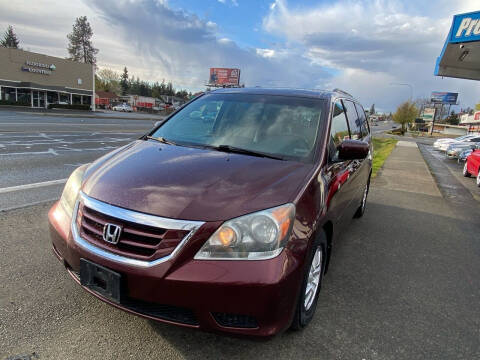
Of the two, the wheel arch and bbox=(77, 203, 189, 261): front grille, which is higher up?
bbox=(77, 203, 189, 261): front grille

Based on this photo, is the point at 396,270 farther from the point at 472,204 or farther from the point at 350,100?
the point at 472,204

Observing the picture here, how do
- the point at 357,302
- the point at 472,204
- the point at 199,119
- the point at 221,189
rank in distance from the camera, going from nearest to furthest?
the point at 221,189 → the point at 357,302 → the point at 199,119 → the point at 472,204

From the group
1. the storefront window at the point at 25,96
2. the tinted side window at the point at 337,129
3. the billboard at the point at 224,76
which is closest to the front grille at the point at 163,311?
the tinted side window at the point at 337,129

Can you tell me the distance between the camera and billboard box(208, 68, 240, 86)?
298 ft

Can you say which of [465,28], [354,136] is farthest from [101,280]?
[465,28]

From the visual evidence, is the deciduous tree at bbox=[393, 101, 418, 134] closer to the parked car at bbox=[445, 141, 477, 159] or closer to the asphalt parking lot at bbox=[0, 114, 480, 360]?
the parked car at bbox=[445, 141, 477, 159]

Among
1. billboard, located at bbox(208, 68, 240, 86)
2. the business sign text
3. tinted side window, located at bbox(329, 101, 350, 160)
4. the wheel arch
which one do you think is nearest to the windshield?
tinted side window, located at bbox(329, 101, 350, 160)

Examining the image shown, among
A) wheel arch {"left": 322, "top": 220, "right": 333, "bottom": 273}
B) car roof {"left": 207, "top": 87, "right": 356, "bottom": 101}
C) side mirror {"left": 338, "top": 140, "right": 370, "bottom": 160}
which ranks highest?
car roof {"left": 207, "top": 87, "right": 356, "bottom": 101}

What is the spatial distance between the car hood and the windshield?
30cm

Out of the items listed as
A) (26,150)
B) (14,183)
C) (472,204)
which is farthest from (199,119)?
(26,150)

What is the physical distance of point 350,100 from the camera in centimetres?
459

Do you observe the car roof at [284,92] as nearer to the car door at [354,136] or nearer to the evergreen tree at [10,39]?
the car door at [354,136]

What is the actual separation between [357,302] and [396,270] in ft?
3.52

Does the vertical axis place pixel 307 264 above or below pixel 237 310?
above
